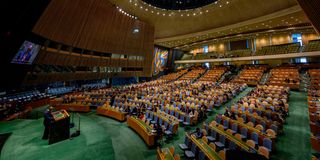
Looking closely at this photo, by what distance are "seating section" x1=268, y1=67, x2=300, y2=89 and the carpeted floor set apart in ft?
23.0

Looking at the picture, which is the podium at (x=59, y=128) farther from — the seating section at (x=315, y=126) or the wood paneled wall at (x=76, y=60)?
the seating section at (x=315, y=126)

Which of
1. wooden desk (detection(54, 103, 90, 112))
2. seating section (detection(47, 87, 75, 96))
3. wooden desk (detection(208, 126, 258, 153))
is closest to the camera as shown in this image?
wooden desk (detection(208, 126, 258, 153))

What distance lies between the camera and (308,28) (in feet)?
69.2

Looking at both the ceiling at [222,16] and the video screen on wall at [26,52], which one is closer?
the video screen on wall at [26,52]

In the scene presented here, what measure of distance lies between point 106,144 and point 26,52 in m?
7.82

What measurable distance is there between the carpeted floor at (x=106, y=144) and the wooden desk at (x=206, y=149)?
40.9 inches

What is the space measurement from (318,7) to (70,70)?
18912mm

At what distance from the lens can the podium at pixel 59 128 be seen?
7020mm

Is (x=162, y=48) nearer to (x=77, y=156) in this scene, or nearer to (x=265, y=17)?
(x=265, y=17)

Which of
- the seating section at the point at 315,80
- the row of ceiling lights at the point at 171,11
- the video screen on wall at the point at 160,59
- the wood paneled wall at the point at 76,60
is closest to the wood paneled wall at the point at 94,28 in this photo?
the wood paneled wall at the point at 76,60

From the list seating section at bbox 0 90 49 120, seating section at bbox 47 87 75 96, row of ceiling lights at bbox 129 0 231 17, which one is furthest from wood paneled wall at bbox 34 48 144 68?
row of ceiling lights at bbox 129 0 231 17

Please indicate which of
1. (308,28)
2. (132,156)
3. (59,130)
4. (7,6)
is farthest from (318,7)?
(308,28)

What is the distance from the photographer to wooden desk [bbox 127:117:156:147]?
21.7 ft

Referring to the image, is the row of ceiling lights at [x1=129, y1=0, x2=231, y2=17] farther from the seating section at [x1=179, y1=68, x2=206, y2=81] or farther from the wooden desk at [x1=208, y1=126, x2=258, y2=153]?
the wooden desk at [x1=208, y1=126, x2=258, y2=153]
